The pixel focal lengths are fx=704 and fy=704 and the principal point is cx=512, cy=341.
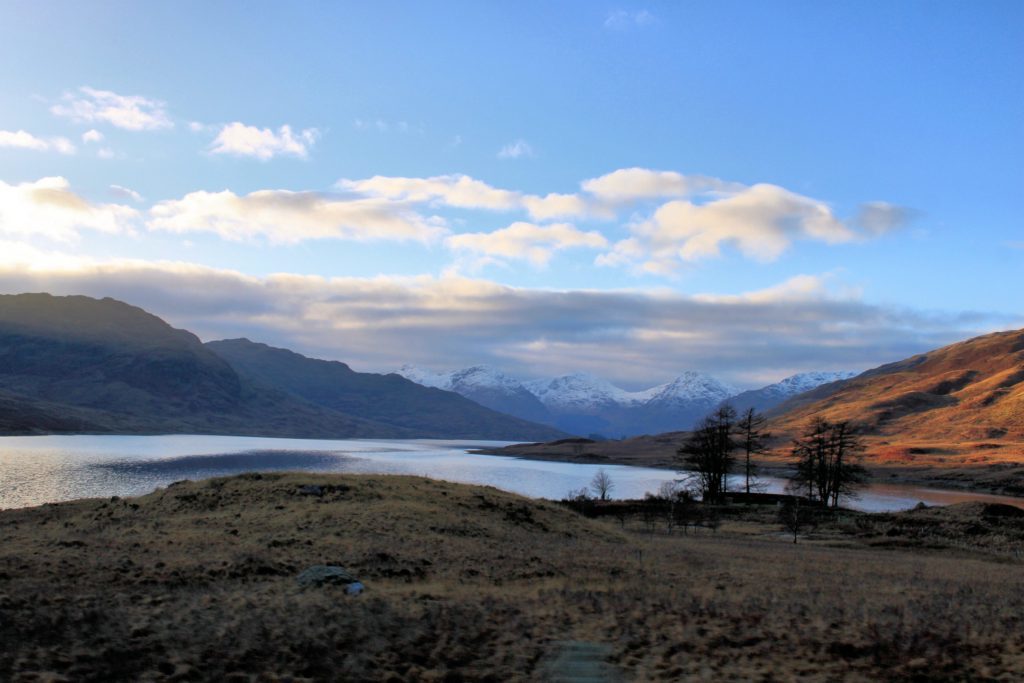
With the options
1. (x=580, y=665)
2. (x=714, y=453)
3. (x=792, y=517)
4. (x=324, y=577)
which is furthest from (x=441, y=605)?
(x=714, y=453)

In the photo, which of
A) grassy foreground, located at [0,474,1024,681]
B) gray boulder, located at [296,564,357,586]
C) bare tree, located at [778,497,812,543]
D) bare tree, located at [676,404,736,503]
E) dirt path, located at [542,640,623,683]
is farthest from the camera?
bare tree, located at [676,404,736,503]

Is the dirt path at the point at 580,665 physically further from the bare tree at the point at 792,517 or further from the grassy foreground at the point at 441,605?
the bare tree at the point at 792,517

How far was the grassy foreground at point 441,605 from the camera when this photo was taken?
49.3 ft

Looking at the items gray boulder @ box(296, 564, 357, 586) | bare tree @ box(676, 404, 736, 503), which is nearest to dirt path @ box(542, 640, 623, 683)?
gray boulder @ box(296, 564, 357, 586)

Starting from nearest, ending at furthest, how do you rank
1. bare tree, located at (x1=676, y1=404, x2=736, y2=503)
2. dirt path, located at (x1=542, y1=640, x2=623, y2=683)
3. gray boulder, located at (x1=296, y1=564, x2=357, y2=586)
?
1. dirt path, located at (x1=542, y1=640, x2=623, y2=683)
2. gray boulder, located at (x1=296, y1=564, x2=357, y2=586)
3. bare tree, located at (x1=676, y1=404, x2=736, y2=503)

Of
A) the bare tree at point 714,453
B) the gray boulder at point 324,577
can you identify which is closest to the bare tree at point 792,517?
the bare tree at point 714,453

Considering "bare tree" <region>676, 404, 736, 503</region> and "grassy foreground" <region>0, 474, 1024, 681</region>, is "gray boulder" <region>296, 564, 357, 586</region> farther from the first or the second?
"bare tree" <region>676, 404, 736, 503</region>

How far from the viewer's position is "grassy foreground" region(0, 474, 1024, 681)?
49.3 feet

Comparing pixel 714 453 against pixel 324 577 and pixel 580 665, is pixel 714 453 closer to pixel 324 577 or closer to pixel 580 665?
pixel 324 577

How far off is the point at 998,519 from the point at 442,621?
69.2m

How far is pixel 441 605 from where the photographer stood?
65.5 ft

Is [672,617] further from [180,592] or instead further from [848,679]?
[180,592]

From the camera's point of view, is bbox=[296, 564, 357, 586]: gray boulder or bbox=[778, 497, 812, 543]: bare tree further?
bbox=[778, 497, 812, 543]: bare tree

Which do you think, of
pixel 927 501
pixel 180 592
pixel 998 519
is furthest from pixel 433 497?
pixel 927 501
